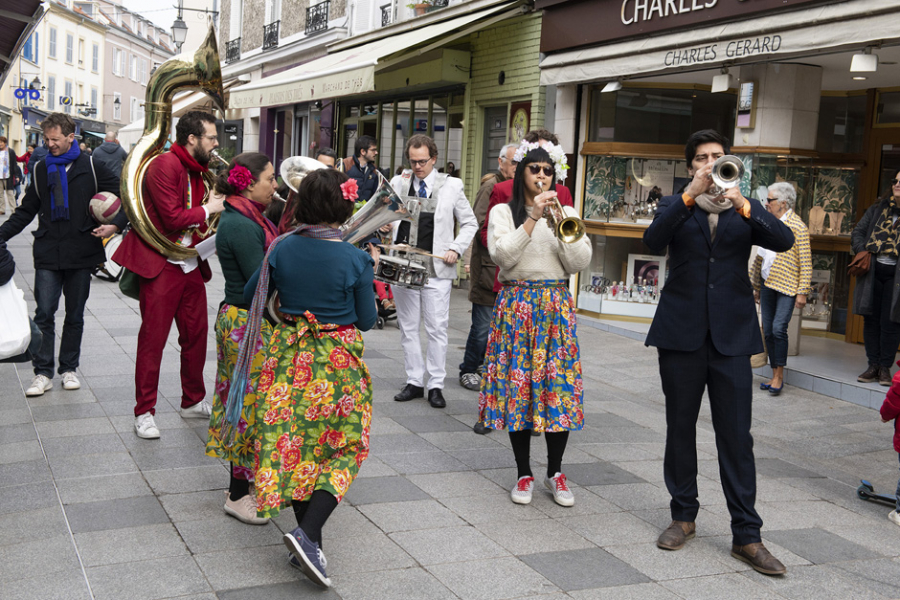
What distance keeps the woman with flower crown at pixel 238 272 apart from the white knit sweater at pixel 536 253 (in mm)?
1230

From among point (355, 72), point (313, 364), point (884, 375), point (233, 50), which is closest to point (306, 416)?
point (313, 364)

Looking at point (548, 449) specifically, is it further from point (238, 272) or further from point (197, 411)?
point (197, 411)

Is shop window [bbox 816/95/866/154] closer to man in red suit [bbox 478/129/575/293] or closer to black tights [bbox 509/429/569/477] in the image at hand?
man in red suit [bbox 478/129/575/293]

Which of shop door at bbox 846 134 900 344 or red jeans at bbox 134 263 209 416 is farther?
shop door at bbox 846 134 900 344

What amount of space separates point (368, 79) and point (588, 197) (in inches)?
127

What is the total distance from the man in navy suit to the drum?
7.43ft

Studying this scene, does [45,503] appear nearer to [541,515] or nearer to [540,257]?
[541,515]

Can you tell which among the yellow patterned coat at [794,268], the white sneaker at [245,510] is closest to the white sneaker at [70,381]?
the white sneaker at [245,510]

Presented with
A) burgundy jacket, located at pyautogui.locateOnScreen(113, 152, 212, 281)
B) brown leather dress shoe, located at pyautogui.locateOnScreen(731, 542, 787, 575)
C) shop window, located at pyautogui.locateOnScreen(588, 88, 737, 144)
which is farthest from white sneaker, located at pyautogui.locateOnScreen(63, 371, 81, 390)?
shop window, located at pyautogui.locateOnScreen(588, 88, 737, 144)

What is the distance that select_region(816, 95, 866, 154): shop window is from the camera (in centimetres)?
1003

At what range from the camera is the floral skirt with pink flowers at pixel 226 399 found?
4.08 metres

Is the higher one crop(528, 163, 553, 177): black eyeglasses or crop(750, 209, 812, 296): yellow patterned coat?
crop(528, 163, 553, 177): black eyeglasses

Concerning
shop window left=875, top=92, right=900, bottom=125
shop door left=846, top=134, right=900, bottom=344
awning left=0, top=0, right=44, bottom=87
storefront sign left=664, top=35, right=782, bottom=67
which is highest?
storefront sign left=664, top=35, right=782, bottom=67

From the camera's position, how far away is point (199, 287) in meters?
5.92
